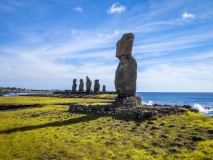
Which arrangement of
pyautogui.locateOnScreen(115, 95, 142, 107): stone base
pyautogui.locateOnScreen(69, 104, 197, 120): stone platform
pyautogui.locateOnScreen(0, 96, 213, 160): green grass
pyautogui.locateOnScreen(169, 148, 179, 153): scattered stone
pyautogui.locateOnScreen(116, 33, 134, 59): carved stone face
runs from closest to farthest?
pyautogui.locateOnScreen(0, 96, 213, 160): green grass < pyautogui.locateOnScreen(169, 148, 179, 153): scattered stone < pyautogui.locateOnScreen(69, 104, 197, 120): stone platform < pyautogui.locateOnScreen(115, 95, 142, 107): stone base < pyautogui.locateOnScreen(116, 33, 134, 59): carved stone face

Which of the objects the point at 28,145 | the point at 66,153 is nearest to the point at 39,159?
the point at 66,153

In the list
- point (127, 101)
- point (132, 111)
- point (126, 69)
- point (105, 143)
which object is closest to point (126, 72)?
point (126, 69)

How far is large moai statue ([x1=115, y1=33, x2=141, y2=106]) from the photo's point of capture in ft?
81.5

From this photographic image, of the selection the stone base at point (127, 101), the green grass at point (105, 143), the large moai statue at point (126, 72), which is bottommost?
the green grass at point (105, 143)

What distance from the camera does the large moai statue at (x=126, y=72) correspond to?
24828 millimetres

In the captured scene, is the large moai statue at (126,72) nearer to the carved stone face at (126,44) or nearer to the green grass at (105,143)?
the carved stone face at (126,44)

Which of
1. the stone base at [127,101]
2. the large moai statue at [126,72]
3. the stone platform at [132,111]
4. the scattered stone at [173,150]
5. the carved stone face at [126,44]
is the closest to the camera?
the scattered stone at [173,150]

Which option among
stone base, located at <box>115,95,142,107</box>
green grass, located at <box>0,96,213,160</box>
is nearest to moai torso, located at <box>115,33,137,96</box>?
stone base, located at <box>115,95,142,107</box>

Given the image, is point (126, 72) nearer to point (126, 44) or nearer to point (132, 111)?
point (126, 44)

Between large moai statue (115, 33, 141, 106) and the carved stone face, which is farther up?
the carved stone face

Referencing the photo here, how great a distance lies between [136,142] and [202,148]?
9.96 feet

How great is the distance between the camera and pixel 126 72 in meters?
25.0

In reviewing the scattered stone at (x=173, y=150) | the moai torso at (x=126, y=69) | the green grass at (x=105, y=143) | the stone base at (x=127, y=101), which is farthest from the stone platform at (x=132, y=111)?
the scattered stone at (x=173, y=150)

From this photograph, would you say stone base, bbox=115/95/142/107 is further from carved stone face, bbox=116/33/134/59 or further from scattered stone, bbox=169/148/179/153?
scattered stone, bbox=169/148/179/153
